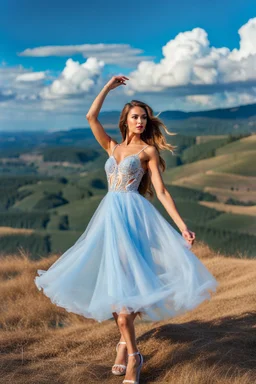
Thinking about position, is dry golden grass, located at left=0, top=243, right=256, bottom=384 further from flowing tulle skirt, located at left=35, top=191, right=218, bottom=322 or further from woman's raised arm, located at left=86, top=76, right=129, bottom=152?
woman's raised arm, located at left=86, top=76, right=129, bottom=152

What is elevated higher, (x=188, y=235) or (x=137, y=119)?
(x=137, y=119)

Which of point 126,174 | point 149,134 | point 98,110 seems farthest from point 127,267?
point 98,110

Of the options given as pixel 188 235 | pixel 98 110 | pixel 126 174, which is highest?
pixel 98 110

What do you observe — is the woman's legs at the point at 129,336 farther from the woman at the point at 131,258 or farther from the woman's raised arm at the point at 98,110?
the woman's raised arm at the point at 98,110

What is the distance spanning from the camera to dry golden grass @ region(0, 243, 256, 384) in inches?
193

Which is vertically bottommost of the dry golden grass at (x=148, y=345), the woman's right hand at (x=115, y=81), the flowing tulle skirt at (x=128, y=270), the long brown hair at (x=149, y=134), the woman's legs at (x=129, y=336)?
the dry golden grass at (x=148, y=345)

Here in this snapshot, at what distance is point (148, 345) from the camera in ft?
18.5

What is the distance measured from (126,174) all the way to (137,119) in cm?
53

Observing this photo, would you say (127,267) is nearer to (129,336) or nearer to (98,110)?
(129,336)

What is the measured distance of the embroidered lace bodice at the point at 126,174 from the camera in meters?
4.99

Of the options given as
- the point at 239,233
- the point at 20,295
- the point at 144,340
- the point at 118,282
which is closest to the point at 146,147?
the point at 118,282

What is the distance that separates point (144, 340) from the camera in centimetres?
579

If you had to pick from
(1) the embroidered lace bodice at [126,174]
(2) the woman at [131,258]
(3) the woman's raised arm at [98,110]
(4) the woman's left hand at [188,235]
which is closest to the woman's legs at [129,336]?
(2) the woman at [131,258]

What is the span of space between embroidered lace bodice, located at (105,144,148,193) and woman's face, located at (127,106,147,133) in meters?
0.20
